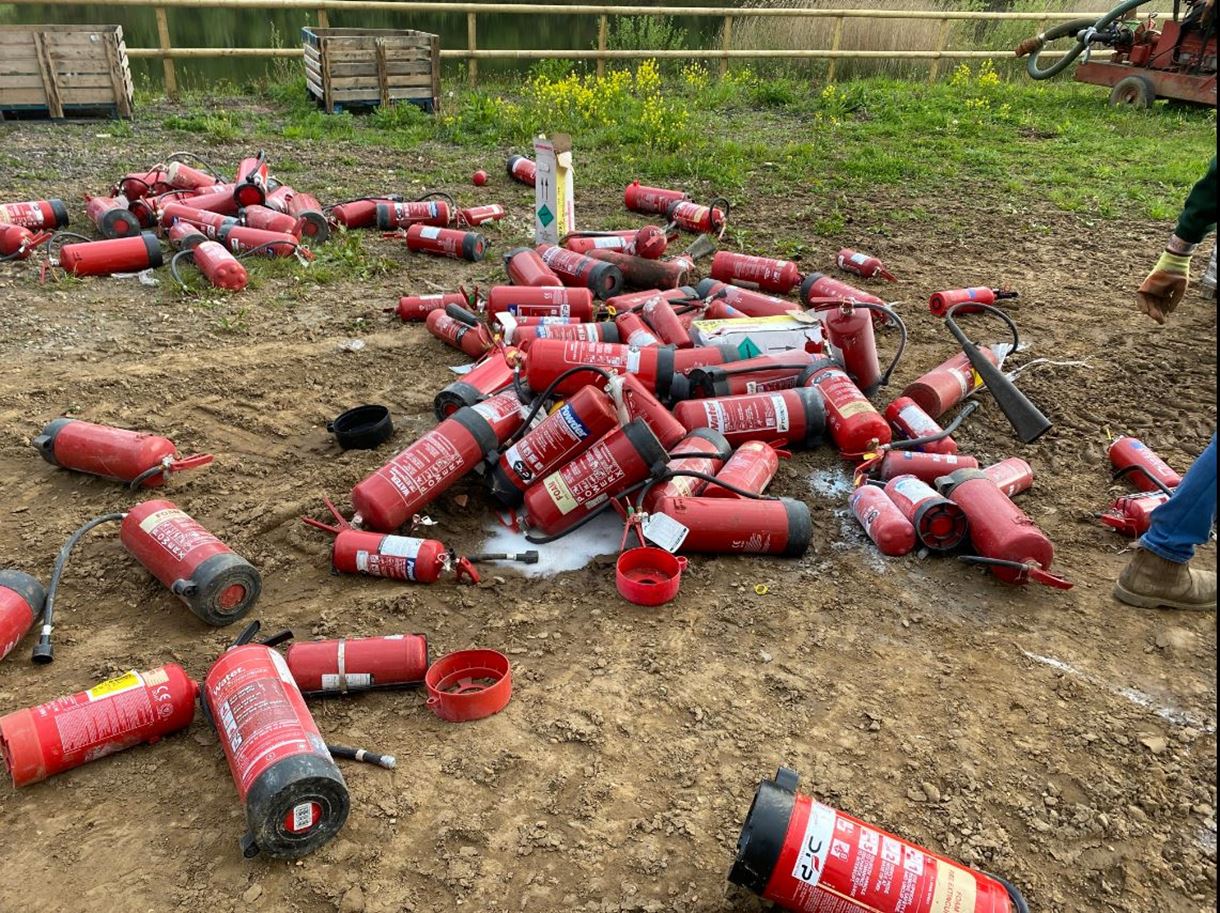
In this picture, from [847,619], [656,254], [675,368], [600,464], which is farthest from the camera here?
[656,254]

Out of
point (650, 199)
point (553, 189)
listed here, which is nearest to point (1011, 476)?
point (553, 189)

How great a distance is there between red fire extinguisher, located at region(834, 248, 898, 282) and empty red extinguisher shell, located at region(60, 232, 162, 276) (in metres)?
4.93

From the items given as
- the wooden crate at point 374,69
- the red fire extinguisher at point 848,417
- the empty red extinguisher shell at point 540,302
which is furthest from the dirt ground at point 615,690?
the wooden crate at point 374,69

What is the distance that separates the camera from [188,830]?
2.35 metres

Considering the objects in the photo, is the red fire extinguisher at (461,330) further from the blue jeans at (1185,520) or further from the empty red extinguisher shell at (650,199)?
the blue jeans at (1185,520)

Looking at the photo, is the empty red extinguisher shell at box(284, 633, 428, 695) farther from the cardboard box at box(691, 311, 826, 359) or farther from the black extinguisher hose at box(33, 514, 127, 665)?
the cardboard box at box(691, 311, 826, 359)

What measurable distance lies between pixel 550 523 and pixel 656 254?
3247mm

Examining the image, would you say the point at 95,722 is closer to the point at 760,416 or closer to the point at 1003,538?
the point at 760,416

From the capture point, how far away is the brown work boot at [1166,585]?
3186mm

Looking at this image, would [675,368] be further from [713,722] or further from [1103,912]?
[1103,912]

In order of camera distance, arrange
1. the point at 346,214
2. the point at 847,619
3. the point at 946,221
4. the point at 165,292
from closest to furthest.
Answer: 1. the point at 847,619
2. the point at 165,292
3. the point at 346,214
4. the point at 946,221

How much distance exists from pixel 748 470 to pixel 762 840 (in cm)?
196

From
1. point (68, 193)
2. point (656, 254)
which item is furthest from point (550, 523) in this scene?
point (68, 193)

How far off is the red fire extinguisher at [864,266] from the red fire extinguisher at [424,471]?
3696 mm
